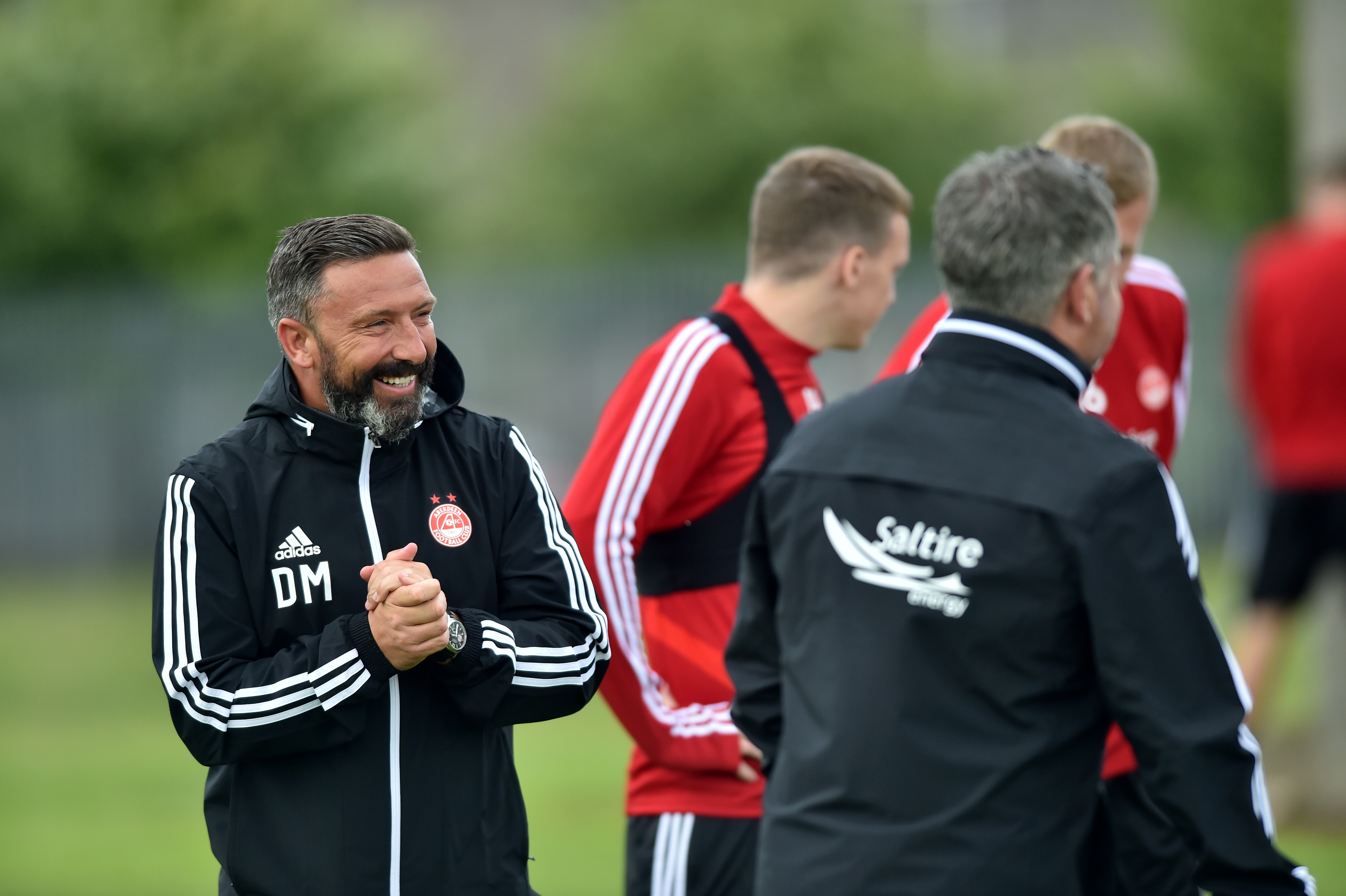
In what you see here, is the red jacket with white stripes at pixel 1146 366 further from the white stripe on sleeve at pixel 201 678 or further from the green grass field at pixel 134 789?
the green grass field at pixel 134 789

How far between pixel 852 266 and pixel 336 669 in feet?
5.93

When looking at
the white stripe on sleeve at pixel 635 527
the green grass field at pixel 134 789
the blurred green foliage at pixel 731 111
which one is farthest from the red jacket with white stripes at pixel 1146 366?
the blurred green foliage at pixel 731 111

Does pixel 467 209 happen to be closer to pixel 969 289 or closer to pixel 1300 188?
pixel 1300 188

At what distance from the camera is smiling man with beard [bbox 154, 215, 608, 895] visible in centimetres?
283

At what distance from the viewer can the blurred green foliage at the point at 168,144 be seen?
723 inches

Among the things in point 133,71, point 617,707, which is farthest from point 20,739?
point 133,71

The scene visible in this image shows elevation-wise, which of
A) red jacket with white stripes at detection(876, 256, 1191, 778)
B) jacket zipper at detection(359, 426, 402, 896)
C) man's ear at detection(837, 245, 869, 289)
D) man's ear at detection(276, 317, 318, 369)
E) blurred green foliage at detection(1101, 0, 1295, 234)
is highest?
blurred green foliage at detection(1101, 0, 1295, 234)

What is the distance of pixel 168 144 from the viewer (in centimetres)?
1881

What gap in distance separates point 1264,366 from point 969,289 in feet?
16.4

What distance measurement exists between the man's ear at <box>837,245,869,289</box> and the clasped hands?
161cm

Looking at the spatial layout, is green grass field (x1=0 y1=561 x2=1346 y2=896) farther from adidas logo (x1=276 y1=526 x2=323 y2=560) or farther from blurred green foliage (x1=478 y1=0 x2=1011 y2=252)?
blurred green foliage (x1=478 y1=0 x2=1011 y2=252)

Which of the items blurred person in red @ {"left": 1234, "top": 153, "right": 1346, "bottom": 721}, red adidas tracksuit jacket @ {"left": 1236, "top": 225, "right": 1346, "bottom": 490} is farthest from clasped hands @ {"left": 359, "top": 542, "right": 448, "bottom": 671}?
red adidas tracksuit jacket @ {"left": 1236, "top": 225, "right": 1346, "bottom": 490}

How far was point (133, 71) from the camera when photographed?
18.7m

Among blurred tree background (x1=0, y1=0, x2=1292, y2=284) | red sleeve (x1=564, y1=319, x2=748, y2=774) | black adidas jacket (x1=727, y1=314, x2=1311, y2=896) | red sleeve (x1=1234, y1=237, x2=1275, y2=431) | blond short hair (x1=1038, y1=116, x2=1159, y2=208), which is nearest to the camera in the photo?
black adidas jacket (x1=727, y1=314, x2=1311, y2=896)
